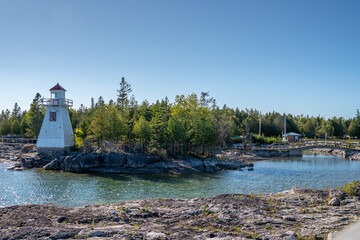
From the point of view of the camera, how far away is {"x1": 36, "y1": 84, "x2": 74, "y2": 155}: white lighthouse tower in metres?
43.8

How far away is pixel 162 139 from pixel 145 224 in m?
31.8

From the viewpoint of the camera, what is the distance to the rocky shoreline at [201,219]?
10039 mm

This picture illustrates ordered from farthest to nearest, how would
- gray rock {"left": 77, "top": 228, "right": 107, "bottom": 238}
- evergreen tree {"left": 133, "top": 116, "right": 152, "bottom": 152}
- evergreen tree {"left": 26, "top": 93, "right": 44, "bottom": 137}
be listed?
evergreen tree {"left": 26, "top": 93, "right": 44, "bottom": 137}, evergreen tree {"left": 133, "top": 116, "right": 152, "bottom": 152}, gray rock {"left": 77, "top": 228, "right": 107, "bottom": 238}

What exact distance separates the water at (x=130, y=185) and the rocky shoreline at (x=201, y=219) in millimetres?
7901

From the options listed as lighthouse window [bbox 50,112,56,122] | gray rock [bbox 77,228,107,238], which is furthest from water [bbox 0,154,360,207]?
gray rock [bbox 77,228,107,238]

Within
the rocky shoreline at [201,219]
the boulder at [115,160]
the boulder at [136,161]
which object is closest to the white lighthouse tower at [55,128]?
the boulder at [115,160]

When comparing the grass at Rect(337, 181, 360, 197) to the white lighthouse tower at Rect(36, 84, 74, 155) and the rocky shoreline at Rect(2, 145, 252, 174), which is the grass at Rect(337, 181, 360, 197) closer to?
the rocky shoreline at Rect(2, 145, 252, 174)

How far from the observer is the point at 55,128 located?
44406 millimetres

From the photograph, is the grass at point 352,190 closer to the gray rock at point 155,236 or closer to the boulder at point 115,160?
the gray rock at point 155,236

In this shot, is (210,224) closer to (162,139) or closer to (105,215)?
(105,215)

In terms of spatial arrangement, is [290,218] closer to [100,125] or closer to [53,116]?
[100,125]

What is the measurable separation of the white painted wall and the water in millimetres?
6954

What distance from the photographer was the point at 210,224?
11.7 m

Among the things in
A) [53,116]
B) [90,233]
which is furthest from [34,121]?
[90,233]
